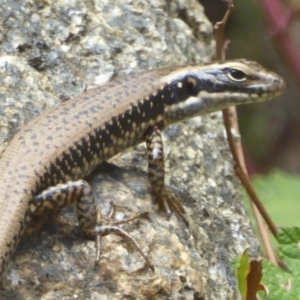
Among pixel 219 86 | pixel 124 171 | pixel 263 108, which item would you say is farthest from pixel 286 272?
pixel 263 108

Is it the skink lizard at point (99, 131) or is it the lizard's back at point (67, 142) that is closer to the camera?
the lizard's back at point (67, 142)

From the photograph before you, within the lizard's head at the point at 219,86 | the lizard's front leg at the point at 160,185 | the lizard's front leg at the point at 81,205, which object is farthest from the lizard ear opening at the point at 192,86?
the lizard's front leg at the point at 81,205

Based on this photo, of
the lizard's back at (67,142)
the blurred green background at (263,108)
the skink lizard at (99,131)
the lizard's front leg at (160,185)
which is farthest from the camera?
the blurred green background at (263,108)

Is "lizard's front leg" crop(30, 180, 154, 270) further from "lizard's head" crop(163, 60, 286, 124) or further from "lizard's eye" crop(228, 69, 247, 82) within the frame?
"lizard's eye" crop(228, 69, 247, 82)

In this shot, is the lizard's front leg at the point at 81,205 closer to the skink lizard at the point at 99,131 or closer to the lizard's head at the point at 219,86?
the skink lizard at the point at 99,131

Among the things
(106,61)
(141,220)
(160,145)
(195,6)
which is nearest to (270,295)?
(141,220)

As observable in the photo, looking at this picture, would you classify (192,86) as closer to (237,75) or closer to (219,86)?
(219,86)

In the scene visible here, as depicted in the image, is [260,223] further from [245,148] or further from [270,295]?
[245,148]
